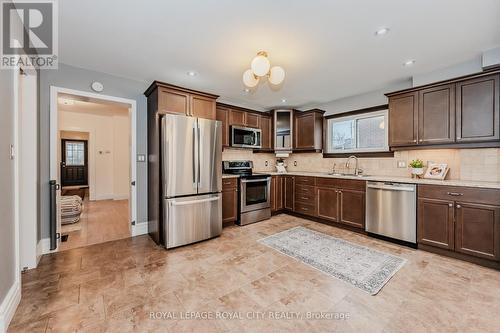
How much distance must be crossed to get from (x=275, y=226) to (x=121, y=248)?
2.53m

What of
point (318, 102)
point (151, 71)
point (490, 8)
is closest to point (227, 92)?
point (151, 71)

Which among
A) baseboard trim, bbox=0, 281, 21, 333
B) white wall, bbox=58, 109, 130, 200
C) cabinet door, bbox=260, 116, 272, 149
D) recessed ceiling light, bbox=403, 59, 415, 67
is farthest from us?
white wall, bbox=58, 109, 130, 200

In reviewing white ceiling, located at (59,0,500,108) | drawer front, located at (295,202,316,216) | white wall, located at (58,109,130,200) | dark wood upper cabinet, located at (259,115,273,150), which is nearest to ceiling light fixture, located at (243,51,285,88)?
white ceiling, located at (59,0,500,108)

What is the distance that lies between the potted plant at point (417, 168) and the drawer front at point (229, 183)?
117 inches

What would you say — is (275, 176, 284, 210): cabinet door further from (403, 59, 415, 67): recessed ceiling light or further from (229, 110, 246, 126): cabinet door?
(403, 59, 415, 67): recessed ceiling light

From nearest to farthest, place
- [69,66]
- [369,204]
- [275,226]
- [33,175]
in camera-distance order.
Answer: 1. [33,175]
2. [69,66]
3. [369,204]
4. [275,226]

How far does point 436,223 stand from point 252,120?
363 cm

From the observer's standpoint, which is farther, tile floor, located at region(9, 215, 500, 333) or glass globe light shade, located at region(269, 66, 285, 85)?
glass globe light shade, located at region(269, 66, 285, 85)

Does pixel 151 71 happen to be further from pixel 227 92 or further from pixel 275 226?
pixel 275 226

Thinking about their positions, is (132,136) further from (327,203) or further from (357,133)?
(357,133)

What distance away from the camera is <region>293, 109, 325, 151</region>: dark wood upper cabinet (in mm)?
4758

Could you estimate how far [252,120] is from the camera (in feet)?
15.8

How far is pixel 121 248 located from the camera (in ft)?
9.91

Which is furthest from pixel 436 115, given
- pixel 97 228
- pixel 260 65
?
pixel 97 228
